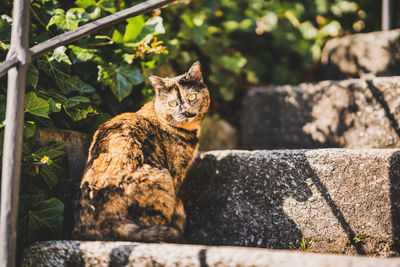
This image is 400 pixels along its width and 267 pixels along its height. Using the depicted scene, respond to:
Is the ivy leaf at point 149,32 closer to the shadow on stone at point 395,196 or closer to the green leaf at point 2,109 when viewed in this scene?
Result: the green leaf at point 2,109

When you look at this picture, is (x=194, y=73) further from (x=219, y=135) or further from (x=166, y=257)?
(x=219, y=135)

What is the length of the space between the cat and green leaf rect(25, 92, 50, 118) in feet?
0.95

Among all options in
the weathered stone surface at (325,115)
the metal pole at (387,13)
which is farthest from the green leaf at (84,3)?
the metal pole at (387,13)

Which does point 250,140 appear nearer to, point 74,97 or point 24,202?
point 74,97

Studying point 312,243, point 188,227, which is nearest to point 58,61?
point 188,227

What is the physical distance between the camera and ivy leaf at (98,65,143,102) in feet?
6.72

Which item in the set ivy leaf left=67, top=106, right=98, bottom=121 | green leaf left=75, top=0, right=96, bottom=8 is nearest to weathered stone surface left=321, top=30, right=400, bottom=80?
green leaf left=75, top=0, right=96, bottom=8

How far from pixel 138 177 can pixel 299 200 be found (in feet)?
2.74

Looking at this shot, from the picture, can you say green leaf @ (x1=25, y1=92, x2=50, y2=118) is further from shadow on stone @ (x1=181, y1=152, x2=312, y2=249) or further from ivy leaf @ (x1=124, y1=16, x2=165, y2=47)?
shadow on stone @ (x1=181, y1=152, x2=312, y2=249)

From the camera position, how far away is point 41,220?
167cm

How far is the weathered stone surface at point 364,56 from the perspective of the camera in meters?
2.58

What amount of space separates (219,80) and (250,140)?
0.67 m

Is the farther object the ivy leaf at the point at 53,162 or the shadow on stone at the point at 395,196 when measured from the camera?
the ivy leaf at the point at 53,162

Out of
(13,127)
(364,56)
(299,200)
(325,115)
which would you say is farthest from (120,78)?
(364,56)
